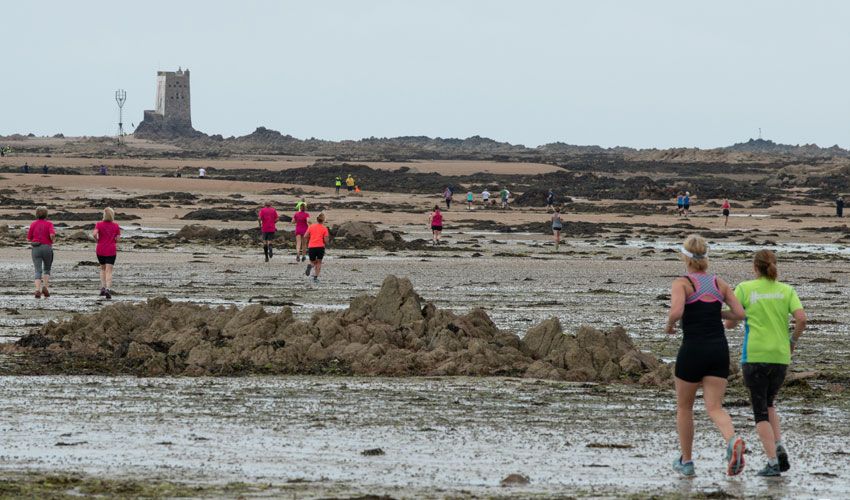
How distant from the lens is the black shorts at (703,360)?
9102mm

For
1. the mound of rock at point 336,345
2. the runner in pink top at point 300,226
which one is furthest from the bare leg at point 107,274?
the runner in pink top at point 300,226

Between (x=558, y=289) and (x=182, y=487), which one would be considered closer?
(x=182, y=487)

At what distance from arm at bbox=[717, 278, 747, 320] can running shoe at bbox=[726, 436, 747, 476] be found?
878mm

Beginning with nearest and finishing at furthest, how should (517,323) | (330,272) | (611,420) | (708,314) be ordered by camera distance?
1. (708,314)
2. (611,420)
3. (517,323)
4. (330,272)

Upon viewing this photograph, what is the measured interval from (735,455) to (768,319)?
1149 millimetres

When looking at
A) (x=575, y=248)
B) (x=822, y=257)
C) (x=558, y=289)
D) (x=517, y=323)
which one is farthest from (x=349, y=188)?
(x=517, y=323)

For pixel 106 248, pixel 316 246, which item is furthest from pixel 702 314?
pixel 316 246

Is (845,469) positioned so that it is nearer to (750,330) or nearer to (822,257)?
(750,330)

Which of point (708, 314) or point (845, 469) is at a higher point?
point (708, 314)

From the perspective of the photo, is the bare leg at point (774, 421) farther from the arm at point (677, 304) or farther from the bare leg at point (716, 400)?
the arm at point (677, 304)

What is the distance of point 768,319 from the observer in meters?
9.47

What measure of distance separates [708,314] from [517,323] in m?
10.1

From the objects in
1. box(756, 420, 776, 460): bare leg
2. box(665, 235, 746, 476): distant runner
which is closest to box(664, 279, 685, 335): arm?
box(665, 235, 746, 476): distant runner

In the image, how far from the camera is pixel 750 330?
9531 mm
